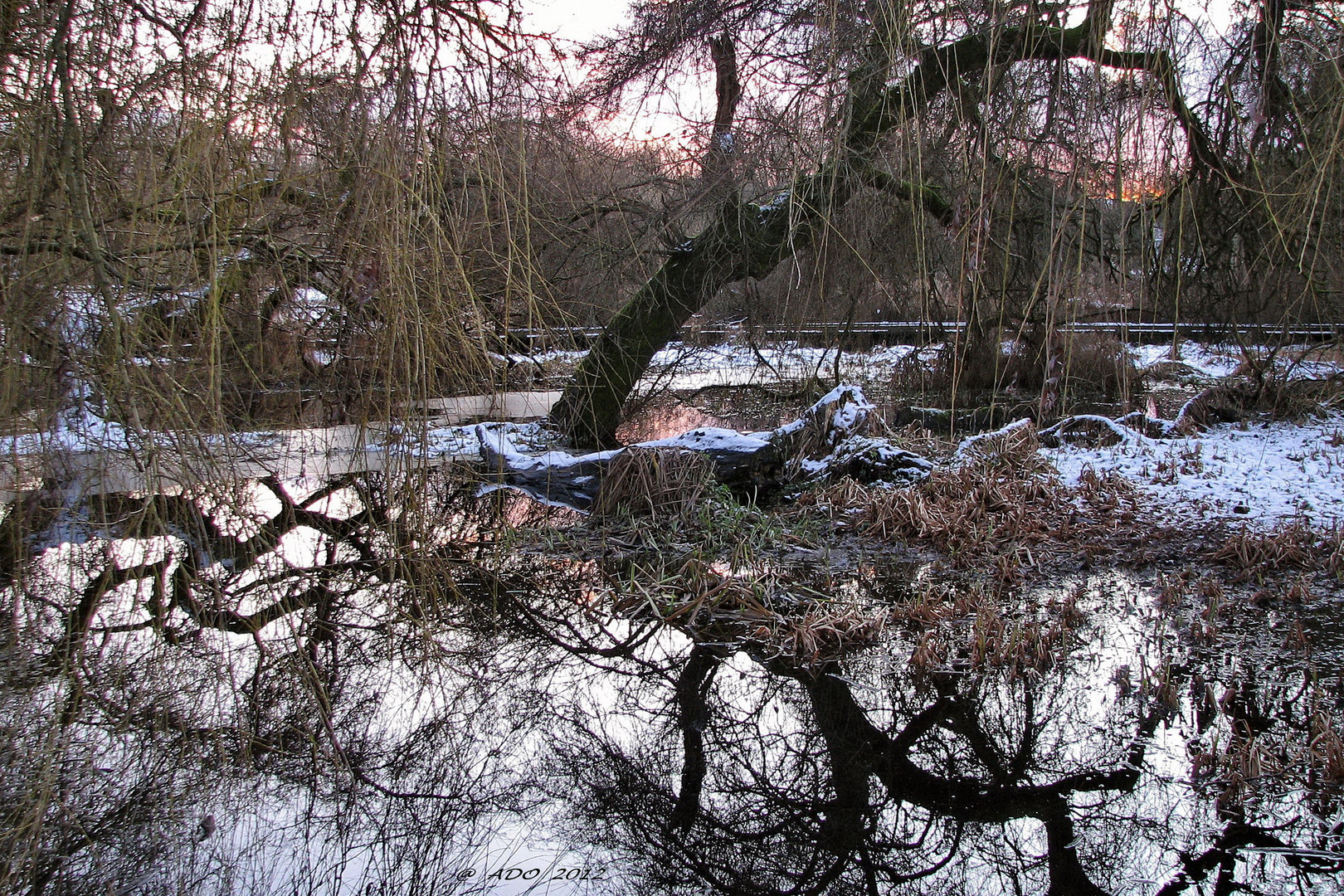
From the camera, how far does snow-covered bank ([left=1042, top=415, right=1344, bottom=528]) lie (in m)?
5.49

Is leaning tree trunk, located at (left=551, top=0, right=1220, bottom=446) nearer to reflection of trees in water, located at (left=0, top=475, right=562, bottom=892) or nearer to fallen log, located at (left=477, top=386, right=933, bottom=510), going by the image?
fallen log, located at (left=477, top=386, right=933, bottom=510)

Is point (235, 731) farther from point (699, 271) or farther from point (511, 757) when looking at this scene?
point (699, 271)

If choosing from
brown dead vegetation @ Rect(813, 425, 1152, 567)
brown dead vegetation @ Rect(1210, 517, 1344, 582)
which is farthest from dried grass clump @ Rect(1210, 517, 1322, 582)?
brown dead vegetation @ Rect(813, 425, 1152, 567)

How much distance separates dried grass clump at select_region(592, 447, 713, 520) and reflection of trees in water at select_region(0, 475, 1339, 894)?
1.81 m

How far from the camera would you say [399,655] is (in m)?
3.80

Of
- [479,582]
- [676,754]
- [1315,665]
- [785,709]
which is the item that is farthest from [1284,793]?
[479,582]

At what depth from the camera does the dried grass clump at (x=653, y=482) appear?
5805 mm

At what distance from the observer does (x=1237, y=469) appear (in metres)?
6.27

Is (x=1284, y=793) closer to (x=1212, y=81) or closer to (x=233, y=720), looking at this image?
(x=1212, y=81)

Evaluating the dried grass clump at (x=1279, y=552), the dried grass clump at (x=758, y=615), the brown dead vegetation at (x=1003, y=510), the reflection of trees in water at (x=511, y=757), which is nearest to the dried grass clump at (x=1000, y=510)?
the brown dead vegetation at (x=1003, y=510)

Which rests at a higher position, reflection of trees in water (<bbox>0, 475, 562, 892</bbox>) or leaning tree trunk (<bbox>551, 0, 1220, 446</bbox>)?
leaning tree trunk (<bbox>551, 0, 1220, 446</bbox>)

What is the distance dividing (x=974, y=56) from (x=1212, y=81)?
2.00 meters

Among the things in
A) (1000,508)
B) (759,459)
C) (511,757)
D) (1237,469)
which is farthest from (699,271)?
(511,757)

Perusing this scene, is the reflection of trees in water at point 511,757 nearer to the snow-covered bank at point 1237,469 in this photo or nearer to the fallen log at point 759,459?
the fallen log at point 759,459
